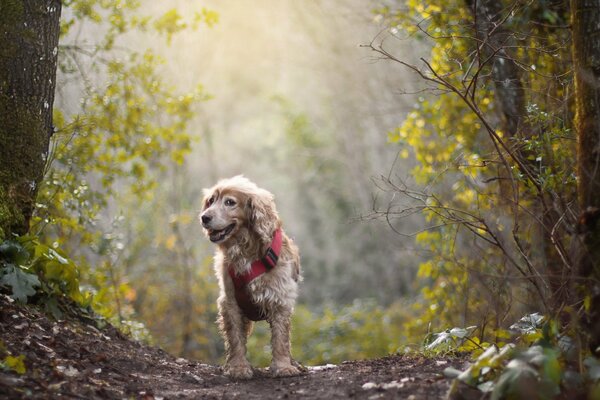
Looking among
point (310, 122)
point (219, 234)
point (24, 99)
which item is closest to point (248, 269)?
A: point (219, 234)

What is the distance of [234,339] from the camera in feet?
18.7

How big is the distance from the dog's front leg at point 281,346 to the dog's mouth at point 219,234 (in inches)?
32.3

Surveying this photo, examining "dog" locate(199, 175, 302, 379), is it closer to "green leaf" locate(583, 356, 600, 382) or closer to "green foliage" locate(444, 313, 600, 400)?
"green foliage" locate(444, 313, 600, 400)

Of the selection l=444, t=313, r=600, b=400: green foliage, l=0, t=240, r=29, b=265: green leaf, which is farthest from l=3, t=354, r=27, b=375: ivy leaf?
l=444, t=313, r=600, b=400: green foliage

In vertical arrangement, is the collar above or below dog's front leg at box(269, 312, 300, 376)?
above

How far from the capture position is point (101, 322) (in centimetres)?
634

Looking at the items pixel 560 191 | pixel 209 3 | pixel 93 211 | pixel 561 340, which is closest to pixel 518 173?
pixel 560 191

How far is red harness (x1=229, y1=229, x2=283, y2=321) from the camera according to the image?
572cm

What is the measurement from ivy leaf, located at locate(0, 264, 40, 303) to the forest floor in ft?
0.35

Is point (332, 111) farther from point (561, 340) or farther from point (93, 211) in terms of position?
point (561, 340)

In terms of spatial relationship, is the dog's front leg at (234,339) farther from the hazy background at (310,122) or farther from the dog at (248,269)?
the hazy background at (310,122)

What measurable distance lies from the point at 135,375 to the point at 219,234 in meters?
1.34

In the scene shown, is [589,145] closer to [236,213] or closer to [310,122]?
[236,213]

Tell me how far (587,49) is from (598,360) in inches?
71.0
